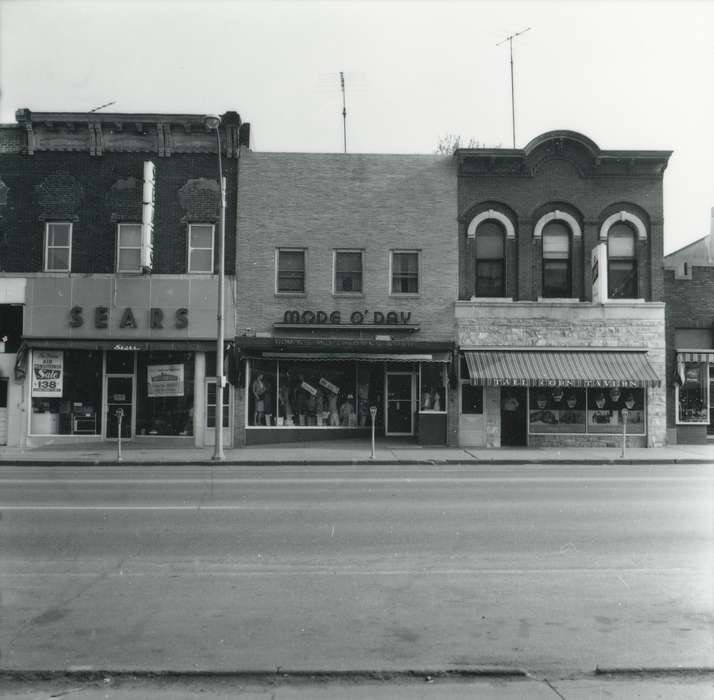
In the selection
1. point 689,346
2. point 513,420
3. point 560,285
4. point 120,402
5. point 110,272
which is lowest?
point 513,420

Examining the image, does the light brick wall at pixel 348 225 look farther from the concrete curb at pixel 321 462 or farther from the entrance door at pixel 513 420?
the concrete curb at pixel 321 462

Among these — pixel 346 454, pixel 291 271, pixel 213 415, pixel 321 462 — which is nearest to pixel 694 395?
pixel 346 454

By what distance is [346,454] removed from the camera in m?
21.0

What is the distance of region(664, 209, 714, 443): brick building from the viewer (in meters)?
24.3

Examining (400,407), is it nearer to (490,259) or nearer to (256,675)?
(490,259)

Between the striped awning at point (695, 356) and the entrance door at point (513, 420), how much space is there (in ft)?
17.1

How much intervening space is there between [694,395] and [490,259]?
26.3 ft

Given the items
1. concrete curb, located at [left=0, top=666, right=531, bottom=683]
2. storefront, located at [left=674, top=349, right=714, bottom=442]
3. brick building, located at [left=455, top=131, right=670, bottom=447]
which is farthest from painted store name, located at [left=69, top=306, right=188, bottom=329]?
concrete curb, located at [left=0, top=666, right=531, bottom=683]

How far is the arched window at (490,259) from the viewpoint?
78.7ft

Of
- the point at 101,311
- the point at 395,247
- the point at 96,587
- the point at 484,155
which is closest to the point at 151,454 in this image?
the point at 101,311

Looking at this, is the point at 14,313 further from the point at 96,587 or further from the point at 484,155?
the point at 96,587

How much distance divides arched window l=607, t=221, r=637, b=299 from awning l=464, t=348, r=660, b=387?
2009 mm

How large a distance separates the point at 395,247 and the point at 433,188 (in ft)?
7.27

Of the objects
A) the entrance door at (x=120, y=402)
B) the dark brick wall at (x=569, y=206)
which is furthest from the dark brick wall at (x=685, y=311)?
the entrance door at (x=120, y=402)
